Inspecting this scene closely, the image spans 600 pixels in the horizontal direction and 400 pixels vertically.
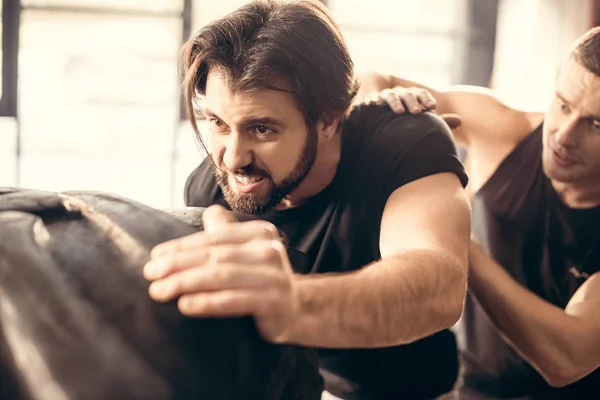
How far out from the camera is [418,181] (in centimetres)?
112

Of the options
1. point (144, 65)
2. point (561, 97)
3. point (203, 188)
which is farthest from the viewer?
point (144, 65)

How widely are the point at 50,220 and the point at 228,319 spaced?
170 millimetres

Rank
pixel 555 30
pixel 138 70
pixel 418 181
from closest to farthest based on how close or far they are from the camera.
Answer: pixel 418 181 < pixel 555 30 < pixel 138 70

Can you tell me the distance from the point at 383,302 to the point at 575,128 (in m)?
0.99

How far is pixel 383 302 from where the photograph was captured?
27.1 inches

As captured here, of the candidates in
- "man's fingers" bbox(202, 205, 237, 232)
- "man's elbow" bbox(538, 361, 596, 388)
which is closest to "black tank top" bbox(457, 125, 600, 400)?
"man's elbow" bbox(538, 361, 596, 388)

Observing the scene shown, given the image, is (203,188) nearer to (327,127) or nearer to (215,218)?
(327,127)

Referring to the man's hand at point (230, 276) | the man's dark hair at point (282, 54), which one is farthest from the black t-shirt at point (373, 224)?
the man's hand at point (230, 276)

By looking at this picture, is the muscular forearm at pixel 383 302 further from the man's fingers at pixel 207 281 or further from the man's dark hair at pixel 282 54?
the man's dark hair at pixel 282 54

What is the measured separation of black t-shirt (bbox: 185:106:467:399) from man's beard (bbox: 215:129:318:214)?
0.19 ft

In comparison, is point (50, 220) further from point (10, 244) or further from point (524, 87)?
point (524, 87)

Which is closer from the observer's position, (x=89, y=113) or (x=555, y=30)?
(x=555, y=30)

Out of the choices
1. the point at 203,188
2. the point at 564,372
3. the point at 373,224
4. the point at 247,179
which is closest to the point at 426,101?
the point at 373,224

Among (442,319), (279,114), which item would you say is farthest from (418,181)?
(442,319)
